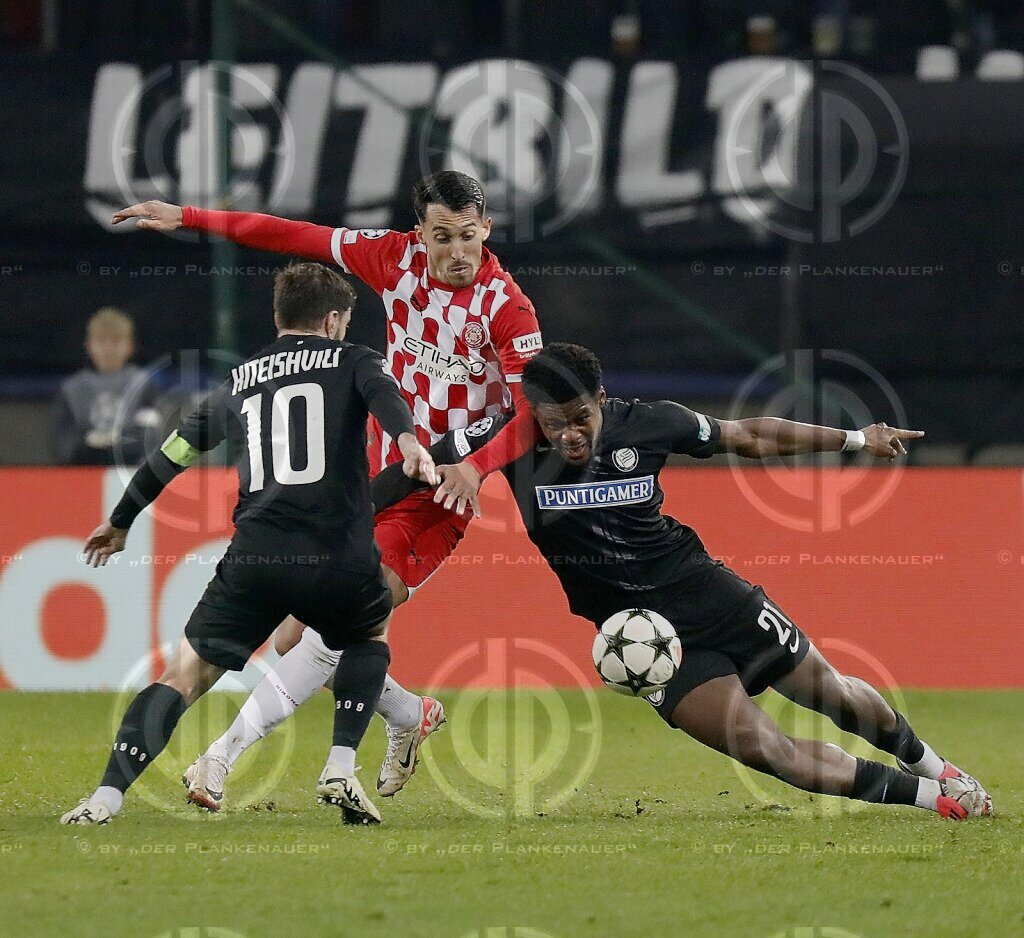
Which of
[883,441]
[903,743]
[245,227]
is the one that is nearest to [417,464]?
[883,441]

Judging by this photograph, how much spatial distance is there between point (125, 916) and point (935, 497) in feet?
21.5

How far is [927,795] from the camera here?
6.14 m

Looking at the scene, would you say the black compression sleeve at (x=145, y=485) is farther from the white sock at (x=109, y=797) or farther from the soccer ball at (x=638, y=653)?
the soccer ball at (x=638, y=653)

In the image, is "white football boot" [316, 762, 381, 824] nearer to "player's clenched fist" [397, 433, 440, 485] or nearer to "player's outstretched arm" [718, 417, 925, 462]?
"player's clenched fist" [397, 433, 440, 485]

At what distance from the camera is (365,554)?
19.0 ft

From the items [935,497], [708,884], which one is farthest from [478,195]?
[935,497]

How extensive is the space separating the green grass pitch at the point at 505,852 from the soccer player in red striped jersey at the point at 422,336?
47 centimetres

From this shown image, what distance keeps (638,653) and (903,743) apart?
103cm

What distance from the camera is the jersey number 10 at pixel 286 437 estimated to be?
5.73 meters

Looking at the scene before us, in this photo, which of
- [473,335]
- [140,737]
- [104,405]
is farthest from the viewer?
[104,405]

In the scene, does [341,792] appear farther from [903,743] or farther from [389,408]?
[903,743]

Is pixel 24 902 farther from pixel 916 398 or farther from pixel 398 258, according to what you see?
pixel 916 398

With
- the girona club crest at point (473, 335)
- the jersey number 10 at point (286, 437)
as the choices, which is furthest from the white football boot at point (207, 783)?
the girona club crest at point (473, 335)

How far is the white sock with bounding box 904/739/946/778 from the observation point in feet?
20.8
